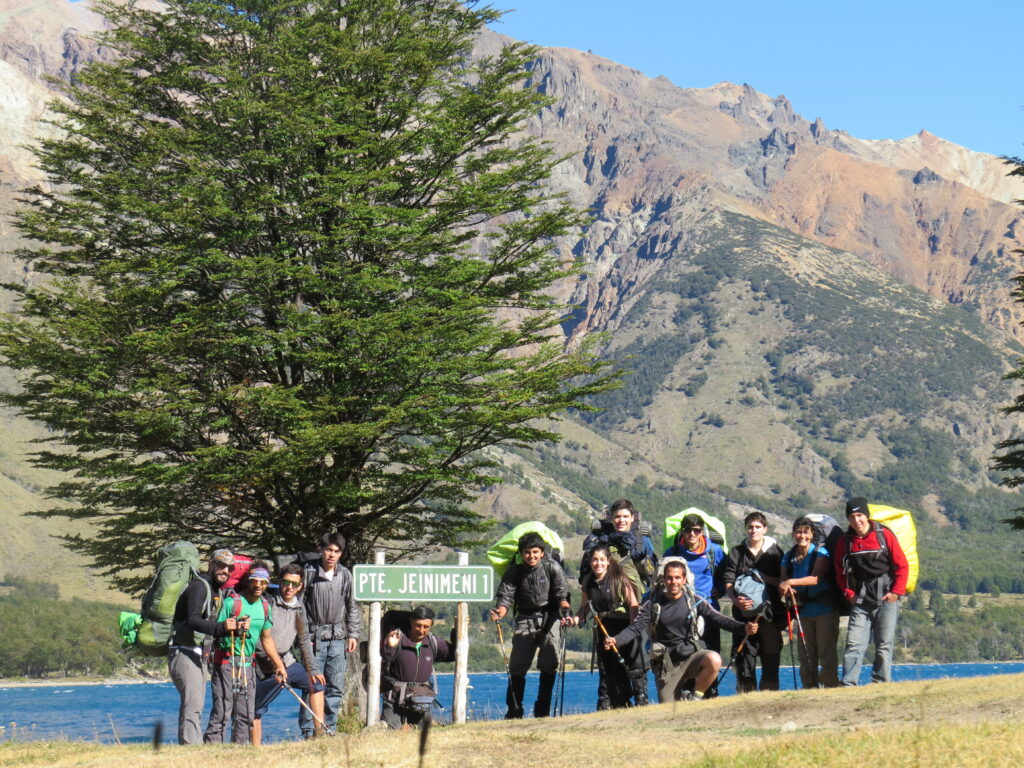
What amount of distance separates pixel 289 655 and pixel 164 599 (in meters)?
1.48

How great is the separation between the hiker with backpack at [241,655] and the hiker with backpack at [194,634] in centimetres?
11

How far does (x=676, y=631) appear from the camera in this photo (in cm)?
1134

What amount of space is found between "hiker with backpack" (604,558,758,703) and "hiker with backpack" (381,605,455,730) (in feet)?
5.95

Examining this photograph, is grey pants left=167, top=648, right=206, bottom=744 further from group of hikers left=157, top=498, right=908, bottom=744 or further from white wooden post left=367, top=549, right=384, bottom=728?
white wooden post left=367, top=549, right=384, bottom=728

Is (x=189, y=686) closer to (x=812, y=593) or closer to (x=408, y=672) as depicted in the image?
(x=408, y=672)

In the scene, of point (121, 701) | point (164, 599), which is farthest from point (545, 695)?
point (121, 701)

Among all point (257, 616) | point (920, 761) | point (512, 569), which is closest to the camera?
point (920, 761)

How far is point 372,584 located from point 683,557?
10.5 feet

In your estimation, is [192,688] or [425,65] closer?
[192,688]

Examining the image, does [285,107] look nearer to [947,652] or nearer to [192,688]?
[192,688]

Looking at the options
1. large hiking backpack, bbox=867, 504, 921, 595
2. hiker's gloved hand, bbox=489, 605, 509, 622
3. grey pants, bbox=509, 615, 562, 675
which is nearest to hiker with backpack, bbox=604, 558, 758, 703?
grey pants, bbox=509, 615, 562, 675

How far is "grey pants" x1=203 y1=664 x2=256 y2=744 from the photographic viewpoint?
10.5 metres

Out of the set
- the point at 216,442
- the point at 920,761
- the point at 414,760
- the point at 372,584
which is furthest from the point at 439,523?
the point at 920,761

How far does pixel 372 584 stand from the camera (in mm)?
11000
